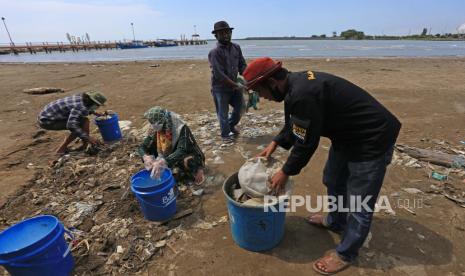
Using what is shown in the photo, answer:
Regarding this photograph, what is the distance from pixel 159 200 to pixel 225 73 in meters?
2.79

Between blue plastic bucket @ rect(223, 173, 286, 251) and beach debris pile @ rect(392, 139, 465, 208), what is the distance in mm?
2264

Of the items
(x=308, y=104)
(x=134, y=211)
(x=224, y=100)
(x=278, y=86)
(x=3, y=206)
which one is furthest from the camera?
(x=224, y=100)

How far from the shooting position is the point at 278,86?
2.06 m

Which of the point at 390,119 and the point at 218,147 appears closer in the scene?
the point at 390,119

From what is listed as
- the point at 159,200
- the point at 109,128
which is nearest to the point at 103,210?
the point at 159,200

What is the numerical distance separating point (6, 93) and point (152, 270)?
39.8ft

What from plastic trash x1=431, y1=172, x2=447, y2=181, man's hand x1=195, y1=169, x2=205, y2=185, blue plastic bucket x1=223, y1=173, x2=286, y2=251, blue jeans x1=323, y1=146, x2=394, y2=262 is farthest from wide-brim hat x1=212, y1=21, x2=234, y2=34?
plastic trash x1=431, y1=172, x2=447, y2=181

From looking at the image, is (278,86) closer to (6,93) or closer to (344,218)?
(344,218)

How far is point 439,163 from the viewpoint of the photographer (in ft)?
13.9

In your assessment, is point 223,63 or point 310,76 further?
point 223,63

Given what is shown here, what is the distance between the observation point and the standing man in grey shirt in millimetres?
4758

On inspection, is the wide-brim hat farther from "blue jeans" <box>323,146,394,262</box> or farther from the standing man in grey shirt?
"blue jeans" <box>323,146,394,262</box>

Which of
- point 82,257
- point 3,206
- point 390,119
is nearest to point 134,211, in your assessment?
point 82,257

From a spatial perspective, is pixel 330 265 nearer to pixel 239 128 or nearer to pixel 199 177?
pixel 199 177
